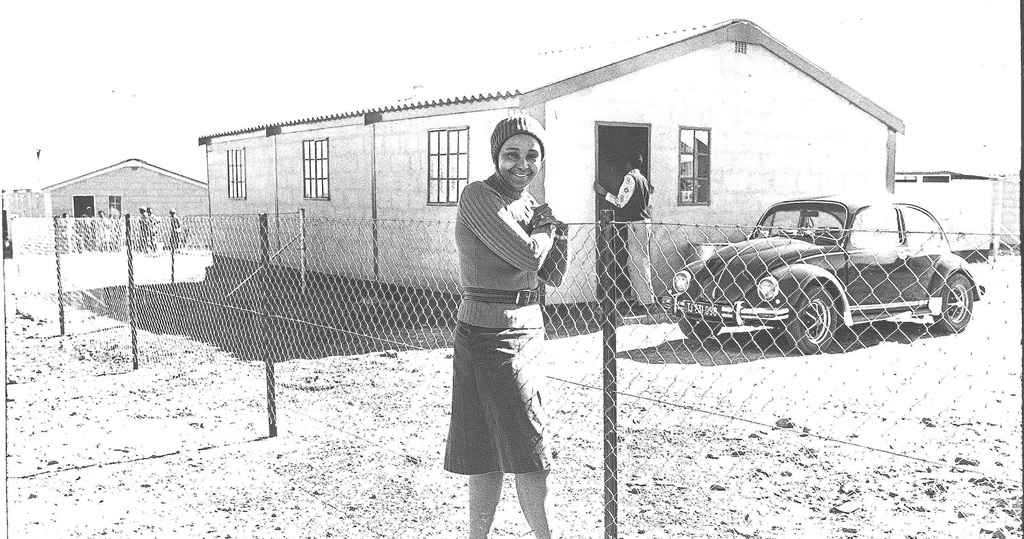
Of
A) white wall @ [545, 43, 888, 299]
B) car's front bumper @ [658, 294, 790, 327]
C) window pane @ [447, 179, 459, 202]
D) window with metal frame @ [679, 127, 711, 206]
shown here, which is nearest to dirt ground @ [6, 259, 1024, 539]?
car's front bumper @ [658, 294, 790, 327]

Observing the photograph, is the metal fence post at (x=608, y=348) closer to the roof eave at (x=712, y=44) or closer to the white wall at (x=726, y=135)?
the white wall at (x=726, y=135)

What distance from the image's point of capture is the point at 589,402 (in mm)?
6559

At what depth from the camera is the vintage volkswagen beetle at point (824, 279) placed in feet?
26.1

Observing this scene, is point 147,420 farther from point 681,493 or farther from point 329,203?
point 329,203

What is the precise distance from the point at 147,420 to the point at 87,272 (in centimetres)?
1500

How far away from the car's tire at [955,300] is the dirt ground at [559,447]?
1.01 meters

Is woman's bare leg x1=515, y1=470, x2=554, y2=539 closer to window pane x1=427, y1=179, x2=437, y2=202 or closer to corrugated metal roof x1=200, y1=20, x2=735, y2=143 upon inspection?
corrugated metal roof x1=200, y1=20, x2=735, y2=143

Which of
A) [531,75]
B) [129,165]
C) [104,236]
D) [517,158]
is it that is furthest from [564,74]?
[129,165]

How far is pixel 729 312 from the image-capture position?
8117mm

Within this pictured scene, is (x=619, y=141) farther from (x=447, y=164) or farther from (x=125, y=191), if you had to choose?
(x=125, y=191)

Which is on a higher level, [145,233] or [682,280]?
[145,233]

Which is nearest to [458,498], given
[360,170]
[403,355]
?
[403,355]

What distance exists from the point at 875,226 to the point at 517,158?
23.3 ft

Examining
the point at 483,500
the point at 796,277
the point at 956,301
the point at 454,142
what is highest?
the point at 454,142
